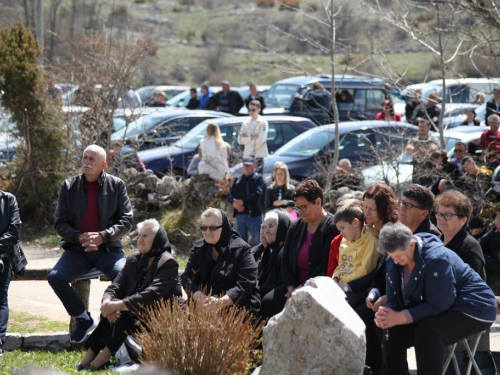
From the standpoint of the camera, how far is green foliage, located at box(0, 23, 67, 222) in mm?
13672

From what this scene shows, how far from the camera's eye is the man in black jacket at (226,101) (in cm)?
2188

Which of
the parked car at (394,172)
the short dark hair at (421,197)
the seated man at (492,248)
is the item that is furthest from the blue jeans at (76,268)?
the parked car at (394,172)

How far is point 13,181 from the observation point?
14156 mm

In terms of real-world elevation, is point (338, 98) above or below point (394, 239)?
above

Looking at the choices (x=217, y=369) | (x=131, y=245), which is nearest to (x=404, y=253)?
(x=217, y=369)

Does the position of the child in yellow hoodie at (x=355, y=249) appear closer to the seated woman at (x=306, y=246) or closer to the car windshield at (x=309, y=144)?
the seated woman at (x=306, y=246)

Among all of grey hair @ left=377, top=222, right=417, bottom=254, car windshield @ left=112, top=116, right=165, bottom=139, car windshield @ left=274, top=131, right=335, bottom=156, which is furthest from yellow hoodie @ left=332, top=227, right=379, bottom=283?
car windshield @ left=112, top=116, right=165, bottom=139

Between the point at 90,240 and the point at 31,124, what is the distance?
22.7ft

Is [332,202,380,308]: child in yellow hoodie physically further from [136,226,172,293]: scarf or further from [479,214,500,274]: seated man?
[479,214,500,274]: seated man

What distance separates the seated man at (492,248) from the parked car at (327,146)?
397 centimetres

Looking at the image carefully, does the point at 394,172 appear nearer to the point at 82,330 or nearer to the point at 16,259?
the point at 82,330

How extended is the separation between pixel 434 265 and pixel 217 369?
1.69 metres

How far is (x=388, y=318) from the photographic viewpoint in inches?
213

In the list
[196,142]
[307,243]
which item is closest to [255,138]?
[196,142]
